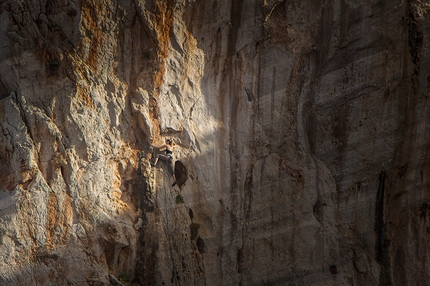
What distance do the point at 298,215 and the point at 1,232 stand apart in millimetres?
7311

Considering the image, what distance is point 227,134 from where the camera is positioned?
52.7ft

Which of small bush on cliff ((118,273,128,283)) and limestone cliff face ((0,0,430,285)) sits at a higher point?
limestone cliff face ((0,0,430,285))

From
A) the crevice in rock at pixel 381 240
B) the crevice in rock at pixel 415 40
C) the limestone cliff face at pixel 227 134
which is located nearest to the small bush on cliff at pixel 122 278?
the limestone cliff face at pixel 227 134

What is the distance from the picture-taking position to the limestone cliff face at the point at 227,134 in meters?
14.5

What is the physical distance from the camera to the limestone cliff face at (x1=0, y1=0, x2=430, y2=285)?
571 inches

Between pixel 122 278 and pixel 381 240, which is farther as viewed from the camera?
pixel 381 240

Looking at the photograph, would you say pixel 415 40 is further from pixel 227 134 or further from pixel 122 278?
pixel 122 278

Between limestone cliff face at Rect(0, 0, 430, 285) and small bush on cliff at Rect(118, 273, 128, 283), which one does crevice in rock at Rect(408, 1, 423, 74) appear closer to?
limestone cliff face at Rect(0, 0, 430, 285)

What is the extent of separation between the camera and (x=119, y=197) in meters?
15.0

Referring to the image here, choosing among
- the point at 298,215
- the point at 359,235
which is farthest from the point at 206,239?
the point at 359,235

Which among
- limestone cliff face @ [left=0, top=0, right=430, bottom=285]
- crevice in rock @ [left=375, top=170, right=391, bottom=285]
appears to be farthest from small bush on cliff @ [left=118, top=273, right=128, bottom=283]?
crevice in rock @ [left=375, top=170, right=391, bottom=285]

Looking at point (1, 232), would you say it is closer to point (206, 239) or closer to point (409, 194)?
point (206, 239)

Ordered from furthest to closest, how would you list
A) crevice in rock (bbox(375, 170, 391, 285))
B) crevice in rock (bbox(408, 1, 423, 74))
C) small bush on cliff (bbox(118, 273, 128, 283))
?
crevice in rock (bbox(375, 170, 391, 285)), crevice in rock (bbox(408, 1, 423, 74)), small bush on cliff (bbox(118, 273, 128, 283))

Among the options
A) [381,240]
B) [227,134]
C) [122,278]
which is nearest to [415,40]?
[381,240]
